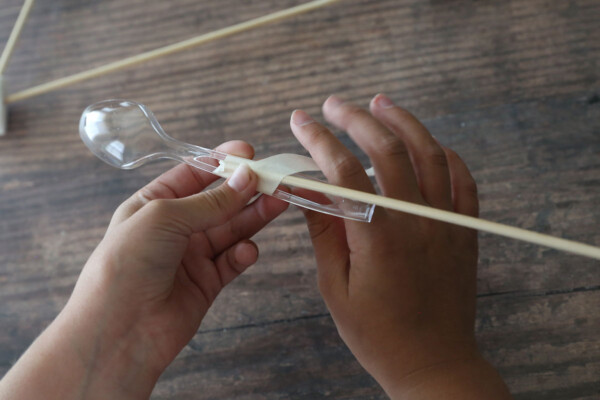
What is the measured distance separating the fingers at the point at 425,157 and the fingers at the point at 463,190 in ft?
0.04

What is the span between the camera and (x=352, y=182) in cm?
35

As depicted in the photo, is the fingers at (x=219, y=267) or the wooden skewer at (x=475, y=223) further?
the fingers at (x=219, y=267)

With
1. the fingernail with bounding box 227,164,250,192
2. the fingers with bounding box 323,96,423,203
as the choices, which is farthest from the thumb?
the fingers with bounding box 323,96,423,203

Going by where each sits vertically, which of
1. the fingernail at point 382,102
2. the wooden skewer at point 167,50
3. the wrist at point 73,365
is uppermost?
the wooden skewer at point 167,50

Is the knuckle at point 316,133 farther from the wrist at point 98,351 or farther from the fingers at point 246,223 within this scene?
the wrist at point 98,351

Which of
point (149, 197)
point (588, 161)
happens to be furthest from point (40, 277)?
point (588, 161)

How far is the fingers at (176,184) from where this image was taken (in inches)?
15.5

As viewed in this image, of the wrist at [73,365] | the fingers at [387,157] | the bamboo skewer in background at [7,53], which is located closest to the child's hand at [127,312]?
the wrist at [73,365]

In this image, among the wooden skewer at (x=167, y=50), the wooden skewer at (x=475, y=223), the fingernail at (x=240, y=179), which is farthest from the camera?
the wooden skewer at (x=167, y=50)

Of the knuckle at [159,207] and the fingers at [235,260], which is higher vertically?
the knuckle at [159,207]

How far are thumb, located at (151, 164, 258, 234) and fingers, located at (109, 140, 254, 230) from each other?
0.05 meters

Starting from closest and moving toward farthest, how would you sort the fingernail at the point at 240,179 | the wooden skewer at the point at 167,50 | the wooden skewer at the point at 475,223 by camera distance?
1. the wooden skewer at the point at 475,223
2. the fingernail at the point at 240,179
3. the wooden skewer at the point at 167,50

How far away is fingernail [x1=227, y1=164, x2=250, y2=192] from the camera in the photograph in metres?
0.35

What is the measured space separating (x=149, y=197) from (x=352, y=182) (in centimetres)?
17
